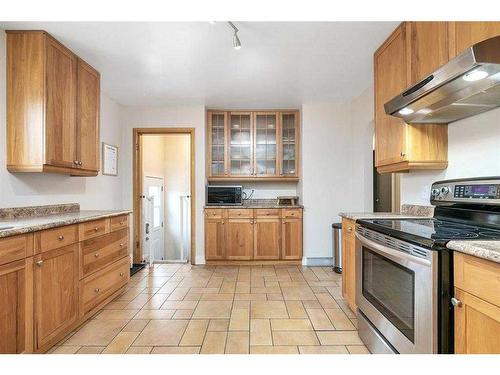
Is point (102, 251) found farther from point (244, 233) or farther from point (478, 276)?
point (478, 276)

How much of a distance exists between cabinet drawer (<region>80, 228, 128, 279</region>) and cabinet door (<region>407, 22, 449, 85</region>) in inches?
109

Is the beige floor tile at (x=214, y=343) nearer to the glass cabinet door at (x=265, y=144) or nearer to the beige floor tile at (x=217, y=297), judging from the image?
the beige floor tile at (x=217, y=297)

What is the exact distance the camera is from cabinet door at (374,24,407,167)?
2078 millimetres

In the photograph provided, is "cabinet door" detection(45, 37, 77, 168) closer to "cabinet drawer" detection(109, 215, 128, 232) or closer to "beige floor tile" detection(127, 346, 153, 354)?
"cabinet drawer" detection(109, 215, 128, 232)

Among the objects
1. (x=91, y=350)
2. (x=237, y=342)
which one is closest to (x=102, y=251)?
(x=91, y=350)

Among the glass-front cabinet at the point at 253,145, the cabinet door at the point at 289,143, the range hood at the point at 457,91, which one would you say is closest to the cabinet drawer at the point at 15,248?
the range hood at the point at 457,91

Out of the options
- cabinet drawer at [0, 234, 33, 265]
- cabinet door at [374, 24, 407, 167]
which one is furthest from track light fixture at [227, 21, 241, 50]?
cabinet drawer at [0, 234, 33, 265]

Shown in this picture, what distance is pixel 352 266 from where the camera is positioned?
2340 millimetres

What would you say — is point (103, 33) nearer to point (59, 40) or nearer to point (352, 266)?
point (59, 40)

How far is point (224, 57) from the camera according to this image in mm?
2623
